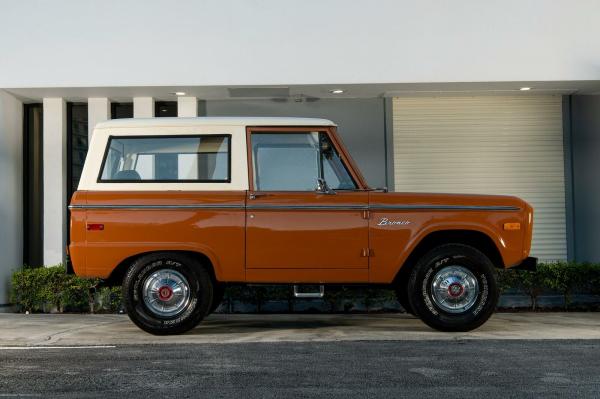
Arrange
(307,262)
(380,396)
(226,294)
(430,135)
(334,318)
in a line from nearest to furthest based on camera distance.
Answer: (380,396), (307,262), (334,318), (226,294), (430,135)

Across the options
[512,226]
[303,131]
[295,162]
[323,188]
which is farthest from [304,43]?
[512,226]

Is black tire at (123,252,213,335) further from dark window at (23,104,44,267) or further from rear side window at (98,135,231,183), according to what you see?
dark window at (23,104,44,267)

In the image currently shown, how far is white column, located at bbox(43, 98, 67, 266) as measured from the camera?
38.7 ft

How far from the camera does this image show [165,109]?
12656mm

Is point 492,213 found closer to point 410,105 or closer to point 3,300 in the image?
point 410,105

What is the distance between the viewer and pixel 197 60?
1140 centimetres

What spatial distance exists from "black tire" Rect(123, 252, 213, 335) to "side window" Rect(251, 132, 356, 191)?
1075mm

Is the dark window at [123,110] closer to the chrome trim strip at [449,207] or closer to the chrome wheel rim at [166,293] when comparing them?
the chrome wheel rim at [166,293]

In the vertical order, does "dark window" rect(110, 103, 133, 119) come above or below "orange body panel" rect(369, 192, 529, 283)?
above

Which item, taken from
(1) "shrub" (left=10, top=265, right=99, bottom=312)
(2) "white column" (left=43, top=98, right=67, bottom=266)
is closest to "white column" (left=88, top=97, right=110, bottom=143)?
(2) "white column" (left=43, top=98, right=67, bottom=266)

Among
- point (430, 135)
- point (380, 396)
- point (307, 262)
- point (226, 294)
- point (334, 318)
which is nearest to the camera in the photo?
point (380, 396)

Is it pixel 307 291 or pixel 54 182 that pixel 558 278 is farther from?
pixel 54 182


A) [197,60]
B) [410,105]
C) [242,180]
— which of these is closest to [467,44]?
[410,105]

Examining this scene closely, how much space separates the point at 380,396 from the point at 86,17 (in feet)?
27.1
